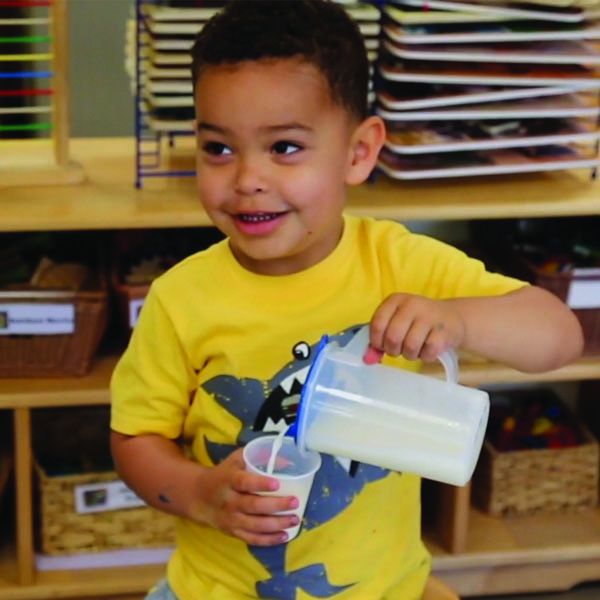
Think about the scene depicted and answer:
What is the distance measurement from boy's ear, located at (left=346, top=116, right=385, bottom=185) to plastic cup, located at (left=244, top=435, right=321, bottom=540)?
255 mm

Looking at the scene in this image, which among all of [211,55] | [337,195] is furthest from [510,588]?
[211,55]

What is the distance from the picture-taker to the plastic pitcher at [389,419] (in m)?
0.90

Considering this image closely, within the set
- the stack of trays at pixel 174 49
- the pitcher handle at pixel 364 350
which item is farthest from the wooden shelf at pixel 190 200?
the pitcher handle at pixel 364 350

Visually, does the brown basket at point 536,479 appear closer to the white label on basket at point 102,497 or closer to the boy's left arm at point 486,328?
the white label on basket at point 102,497

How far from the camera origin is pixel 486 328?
3.30 feet

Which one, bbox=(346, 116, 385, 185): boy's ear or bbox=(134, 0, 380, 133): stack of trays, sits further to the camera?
bbox=(134, 0, 380, 133): stack of trays

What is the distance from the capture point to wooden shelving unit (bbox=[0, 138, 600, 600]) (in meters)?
1.60

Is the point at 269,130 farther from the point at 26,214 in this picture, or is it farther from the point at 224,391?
the point at 26,214

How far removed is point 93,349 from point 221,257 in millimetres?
644

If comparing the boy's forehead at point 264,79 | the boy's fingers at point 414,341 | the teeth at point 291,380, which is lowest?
the teeth at point 291,380

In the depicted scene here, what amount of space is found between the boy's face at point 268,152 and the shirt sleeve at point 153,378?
13cm

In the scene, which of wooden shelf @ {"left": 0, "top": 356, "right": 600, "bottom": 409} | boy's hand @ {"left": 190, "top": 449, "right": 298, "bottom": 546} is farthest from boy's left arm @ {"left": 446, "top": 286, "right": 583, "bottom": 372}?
wooden shelf @ {"left": 0, "top": 356, "right": 600, "bottom": 409}

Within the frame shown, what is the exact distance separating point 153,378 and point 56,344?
0.61 metres

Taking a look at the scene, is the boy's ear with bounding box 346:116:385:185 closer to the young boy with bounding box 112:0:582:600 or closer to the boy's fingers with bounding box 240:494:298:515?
the young boy with bounding box 112:0:582:600
